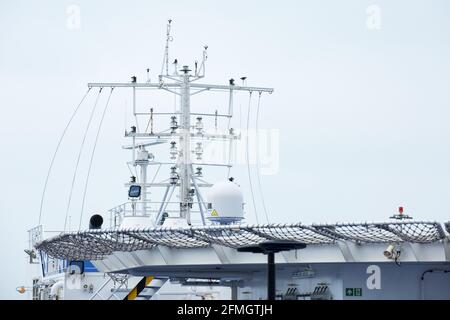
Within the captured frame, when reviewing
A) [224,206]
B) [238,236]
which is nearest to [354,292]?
[238,236]

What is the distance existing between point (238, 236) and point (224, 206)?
3.13m

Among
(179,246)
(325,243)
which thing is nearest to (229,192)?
(179,246)

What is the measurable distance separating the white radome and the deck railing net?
2.24 meters

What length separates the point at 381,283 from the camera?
95.1ft

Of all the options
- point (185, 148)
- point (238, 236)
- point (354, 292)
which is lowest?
point (354, 292)

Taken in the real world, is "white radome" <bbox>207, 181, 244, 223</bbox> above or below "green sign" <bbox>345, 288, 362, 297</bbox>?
above

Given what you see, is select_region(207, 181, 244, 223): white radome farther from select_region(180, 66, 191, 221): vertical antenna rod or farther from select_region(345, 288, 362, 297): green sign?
select_region(345, 288, 362, 297): green sign

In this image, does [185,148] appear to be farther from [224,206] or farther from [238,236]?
[238,236]

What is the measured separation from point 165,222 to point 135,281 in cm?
342

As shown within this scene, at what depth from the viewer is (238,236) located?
1199 inches

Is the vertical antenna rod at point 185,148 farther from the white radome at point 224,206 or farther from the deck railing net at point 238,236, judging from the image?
the deck railing net at point 238,236

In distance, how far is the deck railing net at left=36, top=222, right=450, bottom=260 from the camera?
86.6 feet

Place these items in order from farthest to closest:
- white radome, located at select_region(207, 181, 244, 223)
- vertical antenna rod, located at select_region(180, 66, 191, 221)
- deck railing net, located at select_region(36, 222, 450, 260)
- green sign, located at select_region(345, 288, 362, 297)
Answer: vertical antenna rod, located at select_region(180, 66, 191, 221) → white radome, located at select_region(207, 181, 244, 223) → green sign, located at select_region(345, 288, 362, 297) → deck railing net, located at select_region(36, 222, 450, 260)
